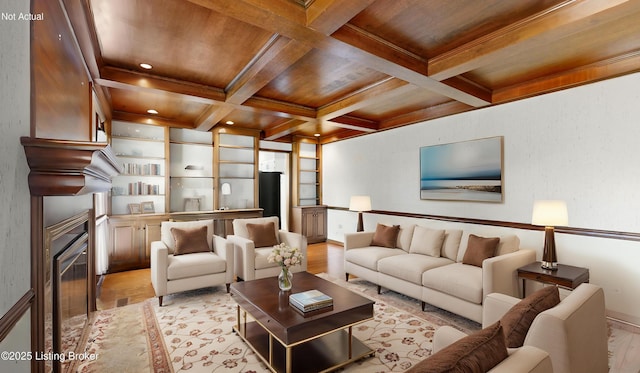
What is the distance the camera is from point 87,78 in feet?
9.45

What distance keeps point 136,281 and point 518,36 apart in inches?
211

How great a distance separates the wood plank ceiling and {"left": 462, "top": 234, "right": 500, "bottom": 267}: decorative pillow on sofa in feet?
5.76

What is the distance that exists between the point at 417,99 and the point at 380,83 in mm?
1020

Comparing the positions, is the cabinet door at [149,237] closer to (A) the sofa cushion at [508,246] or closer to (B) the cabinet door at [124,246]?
(B) the cabinet door at [124,246]

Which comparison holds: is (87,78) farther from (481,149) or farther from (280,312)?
(481,149)

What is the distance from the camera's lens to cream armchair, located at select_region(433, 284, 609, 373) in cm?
123

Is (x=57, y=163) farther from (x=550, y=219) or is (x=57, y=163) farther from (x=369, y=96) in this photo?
(x=550, y=219)

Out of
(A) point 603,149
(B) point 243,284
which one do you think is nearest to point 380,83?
(A) point 603,149

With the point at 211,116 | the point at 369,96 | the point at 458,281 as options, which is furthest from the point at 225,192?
the point at 458,281

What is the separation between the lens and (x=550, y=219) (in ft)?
9.64

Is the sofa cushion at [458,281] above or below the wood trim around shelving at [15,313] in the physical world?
below

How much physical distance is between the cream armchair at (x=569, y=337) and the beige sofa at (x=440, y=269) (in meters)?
1.09

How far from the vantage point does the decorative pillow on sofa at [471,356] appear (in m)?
0.97

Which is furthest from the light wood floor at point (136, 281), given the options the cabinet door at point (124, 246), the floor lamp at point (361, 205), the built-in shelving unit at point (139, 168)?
the built-in shelving unit at point (139, 168)
